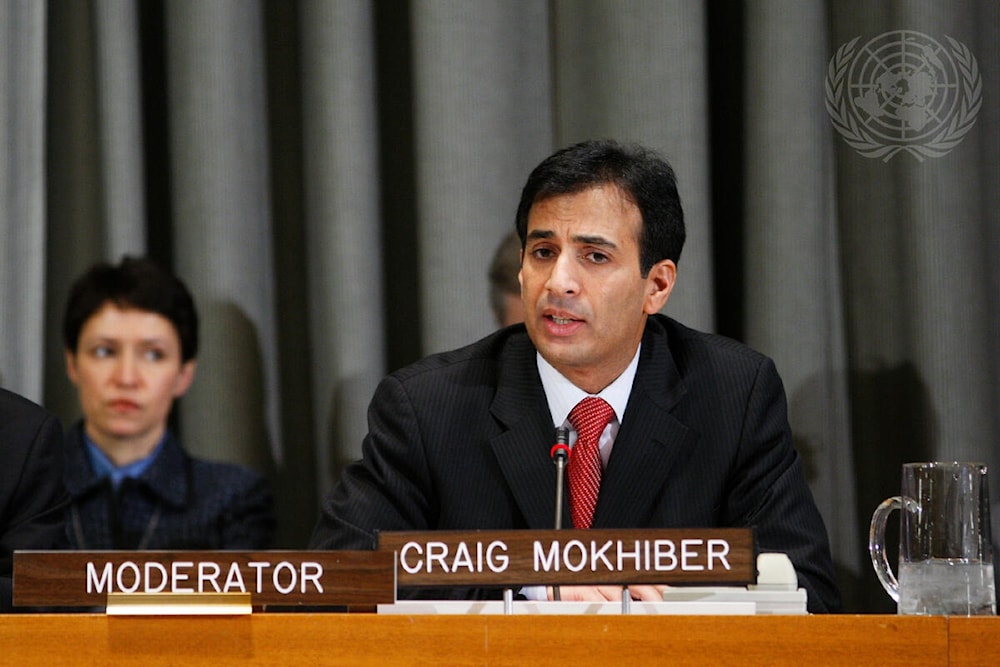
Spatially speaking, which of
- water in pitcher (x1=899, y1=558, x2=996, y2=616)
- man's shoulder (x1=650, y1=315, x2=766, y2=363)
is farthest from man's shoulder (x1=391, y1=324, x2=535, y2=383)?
water in pitcher (x1=899, y1=558, x2=996, y2=616)

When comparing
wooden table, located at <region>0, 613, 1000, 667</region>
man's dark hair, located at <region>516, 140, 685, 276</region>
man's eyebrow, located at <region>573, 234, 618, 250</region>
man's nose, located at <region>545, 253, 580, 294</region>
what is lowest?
wooden table, located at <region>0, 613, 1000, 667</region>

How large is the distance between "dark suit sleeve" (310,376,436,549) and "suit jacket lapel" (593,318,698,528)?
282mm

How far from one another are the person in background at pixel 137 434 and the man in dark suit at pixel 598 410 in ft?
2.18

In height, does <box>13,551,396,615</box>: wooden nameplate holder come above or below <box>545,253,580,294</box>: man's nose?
below

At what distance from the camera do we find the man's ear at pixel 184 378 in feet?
8.43

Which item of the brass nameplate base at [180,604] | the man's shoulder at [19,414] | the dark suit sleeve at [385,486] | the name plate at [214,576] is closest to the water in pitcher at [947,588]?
the name plate at [214,576]

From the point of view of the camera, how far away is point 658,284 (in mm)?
2131

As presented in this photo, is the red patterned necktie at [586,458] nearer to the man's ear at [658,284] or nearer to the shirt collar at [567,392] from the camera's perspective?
the shirt collar at [567,392]

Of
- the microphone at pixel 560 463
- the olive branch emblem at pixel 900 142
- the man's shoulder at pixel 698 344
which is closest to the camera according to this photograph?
the microphone at pixel 560 463

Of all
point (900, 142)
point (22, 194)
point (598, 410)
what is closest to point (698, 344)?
point (598, 410)

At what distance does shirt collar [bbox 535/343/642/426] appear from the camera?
200 cm

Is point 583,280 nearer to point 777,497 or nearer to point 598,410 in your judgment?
point 598,410

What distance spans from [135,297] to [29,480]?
525mm

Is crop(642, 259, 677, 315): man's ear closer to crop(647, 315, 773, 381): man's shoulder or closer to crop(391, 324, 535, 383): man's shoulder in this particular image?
crop(647, 315, 773, 381): man's shoulder
